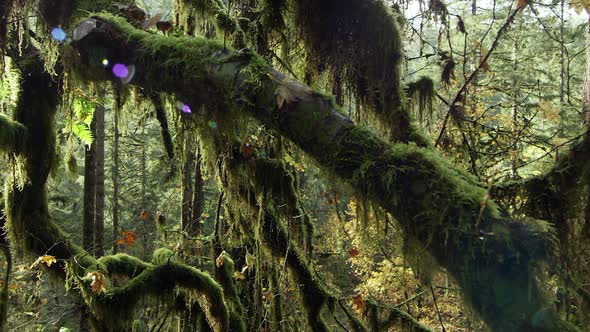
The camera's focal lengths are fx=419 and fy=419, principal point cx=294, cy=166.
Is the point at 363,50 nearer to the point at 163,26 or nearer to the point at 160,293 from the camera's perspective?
the point at 163,26

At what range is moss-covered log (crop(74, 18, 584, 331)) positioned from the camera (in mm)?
1759

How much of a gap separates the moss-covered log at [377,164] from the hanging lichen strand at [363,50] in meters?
0.94

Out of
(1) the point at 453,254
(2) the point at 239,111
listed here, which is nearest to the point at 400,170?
(1) the point at 453,254

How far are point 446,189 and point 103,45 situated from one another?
7.48ft

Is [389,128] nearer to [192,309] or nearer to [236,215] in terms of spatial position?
[236,215]

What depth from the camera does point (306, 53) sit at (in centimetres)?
348

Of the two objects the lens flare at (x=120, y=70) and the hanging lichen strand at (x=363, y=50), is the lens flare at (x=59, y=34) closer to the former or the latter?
the lens flare at (x=120, y=70)

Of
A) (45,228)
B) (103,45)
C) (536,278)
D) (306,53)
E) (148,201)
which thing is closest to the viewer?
(536,278)

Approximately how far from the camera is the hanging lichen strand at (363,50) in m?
3.03

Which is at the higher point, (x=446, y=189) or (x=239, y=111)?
(x=239, y=111)

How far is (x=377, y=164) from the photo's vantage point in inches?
82.7

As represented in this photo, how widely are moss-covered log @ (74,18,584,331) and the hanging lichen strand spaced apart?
0.94 meters

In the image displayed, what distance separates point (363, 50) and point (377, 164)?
1328 mm

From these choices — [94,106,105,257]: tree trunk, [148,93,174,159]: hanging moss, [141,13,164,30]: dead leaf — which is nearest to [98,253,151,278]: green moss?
[148,93,174,159]: hanging moss
